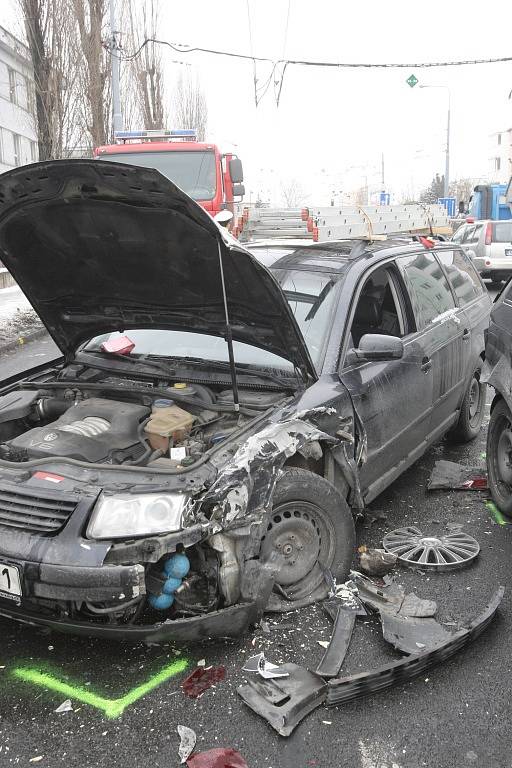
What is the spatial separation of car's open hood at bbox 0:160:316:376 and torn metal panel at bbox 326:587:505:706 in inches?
56.1

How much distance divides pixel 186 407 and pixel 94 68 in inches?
649

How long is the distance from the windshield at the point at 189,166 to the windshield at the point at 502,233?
7354mm

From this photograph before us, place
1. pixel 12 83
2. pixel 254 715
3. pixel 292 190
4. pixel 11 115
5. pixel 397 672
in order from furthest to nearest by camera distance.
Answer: pixel 292 190, pixel 11 115, pixel 12 83, pixel 397 672, pixel 254 715

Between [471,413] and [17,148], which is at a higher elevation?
[17,148]

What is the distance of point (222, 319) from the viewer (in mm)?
3619

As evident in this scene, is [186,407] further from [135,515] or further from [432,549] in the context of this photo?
[432,549]

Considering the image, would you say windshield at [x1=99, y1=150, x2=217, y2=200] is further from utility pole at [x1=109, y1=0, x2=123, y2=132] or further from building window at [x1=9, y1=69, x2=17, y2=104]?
building window at [x1=9, y1=69, x2=17, y2=104]

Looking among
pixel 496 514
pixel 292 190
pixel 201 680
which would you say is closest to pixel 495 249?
pixel 496 514

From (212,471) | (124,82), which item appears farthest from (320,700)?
(124,82)

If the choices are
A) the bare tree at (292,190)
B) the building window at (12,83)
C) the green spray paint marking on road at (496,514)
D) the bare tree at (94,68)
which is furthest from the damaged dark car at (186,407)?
the bare tree at (292,190)

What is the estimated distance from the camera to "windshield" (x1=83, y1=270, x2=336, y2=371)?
12.0 feet

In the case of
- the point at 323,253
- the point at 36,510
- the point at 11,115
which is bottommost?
the point at 36,510

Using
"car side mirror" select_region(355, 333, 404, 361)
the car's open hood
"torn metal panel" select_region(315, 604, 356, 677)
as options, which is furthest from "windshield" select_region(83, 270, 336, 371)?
"torn metal panel" select_region(315, 604, 356, 677)

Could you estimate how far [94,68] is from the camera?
17266mm
